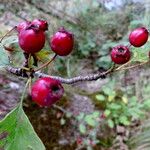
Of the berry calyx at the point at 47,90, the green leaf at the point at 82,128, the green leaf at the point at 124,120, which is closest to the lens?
the berry calyx at the point at 47,90

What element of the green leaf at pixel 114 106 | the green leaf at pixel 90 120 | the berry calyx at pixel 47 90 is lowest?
the green leaf at pixel 90 120

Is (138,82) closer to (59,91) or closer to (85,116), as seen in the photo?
(85,116)

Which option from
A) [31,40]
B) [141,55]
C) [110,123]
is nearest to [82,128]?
→ [110,123]

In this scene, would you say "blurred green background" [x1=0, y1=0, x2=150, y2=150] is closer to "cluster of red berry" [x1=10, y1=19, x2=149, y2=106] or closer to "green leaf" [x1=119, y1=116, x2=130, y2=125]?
"green leaf" [x1=119, y1=116, x2=130, y2=125]

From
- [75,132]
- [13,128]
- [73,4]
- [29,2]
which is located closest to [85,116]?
[75,132]

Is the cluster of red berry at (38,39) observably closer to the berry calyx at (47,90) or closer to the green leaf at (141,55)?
the berry calyx at (47,90)

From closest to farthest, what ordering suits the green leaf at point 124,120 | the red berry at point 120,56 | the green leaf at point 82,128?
the red berry at point 120,56, the green leaf at point 82,128, the green leaf at point 124,120

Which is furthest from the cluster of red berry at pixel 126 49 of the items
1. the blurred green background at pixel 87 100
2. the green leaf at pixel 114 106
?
the green leaf at pixel 114 106
